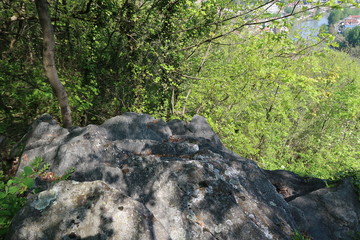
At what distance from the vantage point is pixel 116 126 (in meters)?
5.57

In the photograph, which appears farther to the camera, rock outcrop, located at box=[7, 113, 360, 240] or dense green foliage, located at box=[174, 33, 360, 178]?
dense green foliage, located at box=[174, 33, 360, 178]

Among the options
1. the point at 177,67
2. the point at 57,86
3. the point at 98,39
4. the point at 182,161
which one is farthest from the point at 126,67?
the point at 182,161

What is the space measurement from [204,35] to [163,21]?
2.85 m

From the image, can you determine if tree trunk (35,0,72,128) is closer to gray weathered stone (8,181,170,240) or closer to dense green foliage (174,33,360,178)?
gray weathered stone (8,181,170,240)

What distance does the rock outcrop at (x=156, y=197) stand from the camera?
2326mm

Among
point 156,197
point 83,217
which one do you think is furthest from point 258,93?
point 83,217

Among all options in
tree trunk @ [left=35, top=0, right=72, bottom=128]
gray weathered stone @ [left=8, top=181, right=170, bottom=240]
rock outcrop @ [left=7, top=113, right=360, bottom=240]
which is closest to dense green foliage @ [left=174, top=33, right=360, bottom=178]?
rock outcrop @ [left=7, top=113, right=360, bottom=240]

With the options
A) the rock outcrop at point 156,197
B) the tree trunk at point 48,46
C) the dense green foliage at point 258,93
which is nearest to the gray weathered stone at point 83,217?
the rock outcrop at point 156,197

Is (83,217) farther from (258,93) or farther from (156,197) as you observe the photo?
(258,93)

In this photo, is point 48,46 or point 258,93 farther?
point 258,93

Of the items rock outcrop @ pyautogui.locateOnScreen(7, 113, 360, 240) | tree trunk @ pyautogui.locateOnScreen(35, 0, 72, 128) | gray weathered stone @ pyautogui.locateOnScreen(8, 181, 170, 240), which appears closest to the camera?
gray weathered stone @ pyautogui.locateOnScreen(8, 181, 170, 240)

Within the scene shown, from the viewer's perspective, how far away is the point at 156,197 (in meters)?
3.29

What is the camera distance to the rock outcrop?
2.33m

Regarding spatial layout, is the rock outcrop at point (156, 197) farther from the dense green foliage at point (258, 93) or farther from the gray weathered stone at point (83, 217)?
the dense green foliage at point (258, 93)
